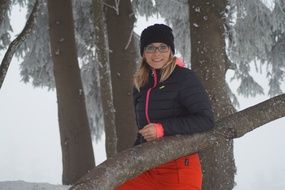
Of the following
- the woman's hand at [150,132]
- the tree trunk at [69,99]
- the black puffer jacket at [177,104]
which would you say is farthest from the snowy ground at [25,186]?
the woman's hand at [150,132]

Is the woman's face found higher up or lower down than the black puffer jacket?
higher up

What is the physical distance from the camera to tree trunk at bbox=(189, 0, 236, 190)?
596cm

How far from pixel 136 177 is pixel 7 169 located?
76.3 feet

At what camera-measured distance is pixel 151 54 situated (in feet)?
9.82

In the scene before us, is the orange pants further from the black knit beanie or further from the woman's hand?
the black knit beanie

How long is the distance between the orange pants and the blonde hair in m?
0.48

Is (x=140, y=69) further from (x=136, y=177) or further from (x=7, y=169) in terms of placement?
(x=7, y=169)

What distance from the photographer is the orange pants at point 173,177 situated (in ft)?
9.15

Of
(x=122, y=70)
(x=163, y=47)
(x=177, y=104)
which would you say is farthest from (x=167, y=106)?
(x=122, y=70)

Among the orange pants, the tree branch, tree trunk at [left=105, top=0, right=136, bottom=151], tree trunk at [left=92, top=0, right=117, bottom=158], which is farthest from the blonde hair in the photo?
tree trunk at [left=105, top=0, right=136, bottom=151]

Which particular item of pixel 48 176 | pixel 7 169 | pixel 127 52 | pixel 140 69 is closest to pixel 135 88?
pixel 140 69

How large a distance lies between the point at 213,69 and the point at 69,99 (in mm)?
3573

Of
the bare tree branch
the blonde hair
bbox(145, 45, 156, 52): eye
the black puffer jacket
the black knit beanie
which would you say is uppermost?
the black knit beanie

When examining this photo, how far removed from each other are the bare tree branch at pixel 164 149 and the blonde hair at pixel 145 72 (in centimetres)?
39
